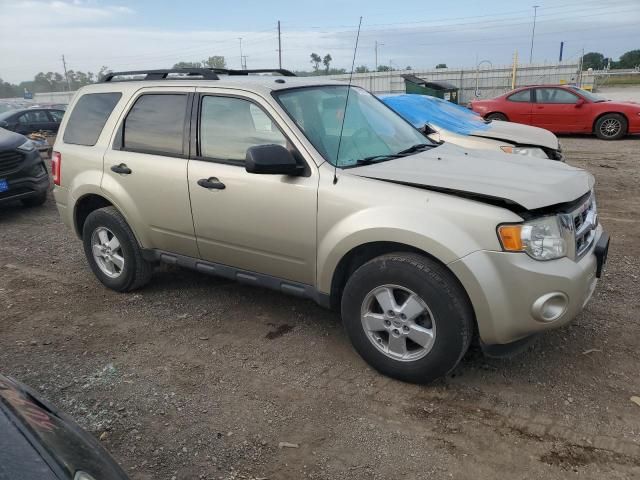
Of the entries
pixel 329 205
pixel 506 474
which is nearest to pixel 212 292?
pixel 329 205

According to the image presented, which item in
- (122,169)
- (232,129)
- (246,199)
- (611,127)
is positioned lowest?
(611,127)

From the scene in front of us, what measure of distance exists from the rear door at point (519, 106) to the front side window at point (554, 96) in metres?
0.25

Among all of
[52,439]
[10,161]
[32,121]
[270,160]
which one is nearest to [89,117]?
[270,160]

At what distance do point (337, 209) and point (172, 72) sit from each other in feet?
6.92

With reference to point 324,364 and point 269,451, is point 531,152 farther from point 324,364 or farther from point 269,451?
point 269,451

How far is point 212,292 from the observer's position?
4867 millimetres

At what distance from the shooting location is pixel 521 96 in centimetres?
1473

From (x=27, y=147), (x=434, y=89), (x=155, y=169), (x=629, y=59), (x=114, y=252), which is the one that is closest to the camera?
(x=155, y=169)

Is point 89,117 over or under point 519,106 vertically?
over

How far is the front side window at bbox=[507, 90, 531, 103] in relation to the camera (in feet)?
48.1

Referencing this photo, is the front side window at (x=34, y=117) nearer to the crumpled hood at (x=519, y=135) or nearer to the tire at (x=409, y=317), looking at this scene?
the crumpled hood at (x=519, y=135)

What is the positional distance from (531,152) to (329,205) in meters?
4.62

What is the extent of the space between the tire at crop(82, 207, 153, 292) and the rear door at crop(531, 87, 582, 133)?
1285 centimetres

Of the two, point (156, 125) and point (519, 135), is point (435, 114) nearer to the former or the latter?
point (519, 135)
